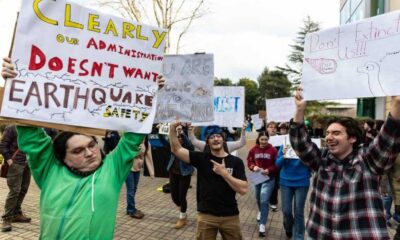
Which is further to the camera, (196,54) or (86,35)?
(196,54)

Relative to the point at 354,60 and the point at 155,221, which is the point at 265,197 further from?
the point at 354,60

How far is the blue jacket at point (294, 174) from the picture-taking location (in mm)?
5578

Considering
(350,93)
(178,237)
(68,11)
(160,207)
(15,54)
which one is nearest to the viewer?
(15,54)

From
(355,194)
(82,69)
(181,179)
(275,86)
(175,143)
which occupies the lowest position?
(181,179)

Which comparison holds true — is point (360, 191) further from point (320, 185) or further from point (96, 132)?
point (96, 132)

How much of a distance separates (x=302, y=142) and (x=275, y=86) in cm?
6627

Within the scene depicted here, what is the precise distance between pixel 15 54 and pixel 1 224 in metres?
4.36

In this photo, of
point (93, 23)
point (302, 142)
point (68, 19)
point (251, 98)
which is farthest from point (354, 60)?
point (251, 98)

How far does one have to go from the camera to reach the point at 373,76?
3.03 meters

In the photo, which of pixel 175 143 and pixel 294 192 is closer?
pixel 175 143

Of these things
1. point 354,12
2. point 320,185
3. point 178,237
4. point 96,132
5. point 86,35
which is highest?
point 354,12

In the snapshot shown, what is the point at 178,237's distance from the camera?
5.90 metres

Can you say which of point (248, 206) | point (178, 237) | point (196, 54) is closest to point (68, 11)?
point (196, 54)

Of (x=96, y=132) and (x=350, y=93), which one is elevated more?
(x=350, y=93)
